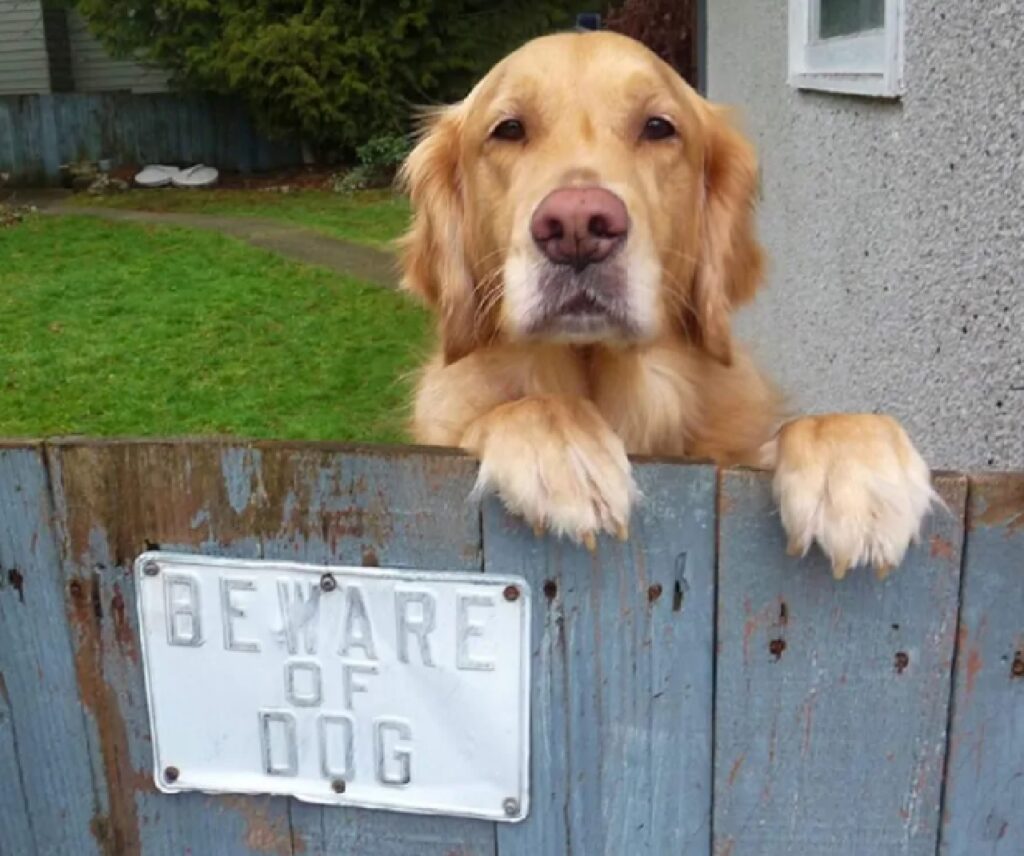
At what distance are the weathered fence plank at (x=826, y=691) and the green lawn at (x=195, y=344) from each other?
9.92 feet

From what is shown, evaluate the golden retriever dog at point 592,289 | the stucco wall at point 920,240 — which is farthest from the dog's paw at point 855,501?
the stucco wall at point 920,240

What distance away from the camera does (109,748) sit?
183 centimetres

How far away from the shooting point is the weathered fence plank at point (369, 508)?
1641 mm

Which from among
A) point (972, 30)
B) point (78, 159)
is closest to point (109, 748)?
point (972, 30)

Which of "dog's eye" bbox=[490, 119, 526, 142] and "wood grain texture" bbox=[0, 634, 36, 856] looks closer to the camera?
"wood grain texture" bbox=[0, 634, 36, 856]

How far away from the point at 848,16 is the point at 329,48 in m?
11.1

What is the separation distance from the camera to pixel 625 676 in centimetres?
169

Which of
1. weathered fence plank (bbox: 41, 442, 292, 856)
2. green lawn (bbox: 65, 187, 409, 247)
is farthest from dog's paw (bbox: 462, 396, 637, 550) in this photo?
green lawn (bbox: 65, 187, 409, 247)

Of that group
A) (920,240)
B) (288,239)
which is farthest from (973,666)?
(288,239)

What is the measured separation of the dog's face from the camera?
82.0 inches

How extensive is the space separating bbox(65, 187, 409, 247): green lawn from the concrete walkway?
9.7 inches

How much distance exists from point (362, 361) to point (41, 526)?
5314 millimetres

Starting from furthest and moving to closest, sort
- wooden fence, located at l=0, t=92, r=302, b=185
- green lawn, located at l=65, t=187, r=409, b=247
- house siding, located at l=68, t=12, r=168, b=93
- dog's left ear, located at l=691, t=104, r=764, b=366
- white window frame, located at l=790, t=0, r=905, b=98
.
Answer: house siding, located at l=68, t=12, r=168, b=93
wooden fence, located at l=0, t=92, r=302, b=185
green lawn, located at l=65, t=187, r=409, b=247
white window frame, located at l=790, t=0, r=905, b=98
dog's left ear, located at l=691, t=104, r=764, b=366

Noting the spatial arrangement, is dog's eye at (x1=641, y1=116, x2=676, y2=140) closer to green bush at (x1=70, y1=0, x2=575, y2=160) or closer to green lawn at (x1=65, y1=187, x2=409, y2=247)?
green lawn at (x1=65, y1=187, x2=409, y2=247)
